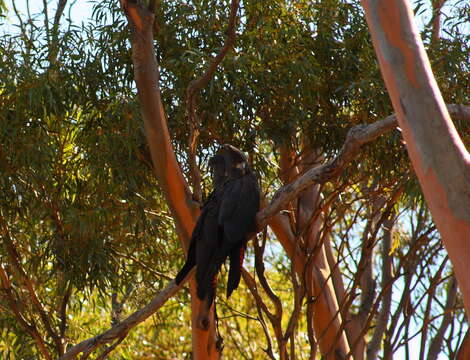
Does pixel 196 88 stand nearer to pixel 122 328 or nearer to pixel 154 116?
pixel 154 116

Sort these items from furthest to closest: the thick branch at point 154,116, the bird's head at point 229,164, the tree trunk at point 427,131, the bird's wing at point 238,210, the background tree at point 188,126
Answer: the background tree at point 188,126 → the thick branch at point 154,116 → the bird's head at point 229,164 → the bird's wing at point 238,210 → the tree trunk at point 427,131

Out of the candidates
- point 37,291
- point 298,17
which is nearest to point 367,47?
point 298,17

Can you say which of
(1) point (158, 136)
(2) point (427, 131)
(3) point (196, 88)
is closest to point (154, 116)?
(1) point (158, 136)

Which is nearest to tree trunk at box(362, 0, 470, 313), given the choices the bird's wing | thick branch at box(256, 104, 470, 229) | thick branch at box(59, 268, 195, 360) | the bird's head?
thick branch at box(256, 104, 470, 229)

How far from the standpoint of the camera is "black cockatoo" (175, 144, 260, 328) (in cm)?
418

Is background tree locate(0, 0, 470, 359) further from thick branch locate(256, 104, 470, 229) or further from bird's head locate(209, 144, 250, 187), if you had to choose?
thick branch locate(256, 104, 470, 229)

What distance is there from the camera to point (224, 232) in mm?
4199

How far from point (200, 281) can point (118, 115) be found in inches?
65.8

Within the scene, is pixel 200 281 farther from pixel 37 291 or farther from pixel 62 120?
pixel 37 291

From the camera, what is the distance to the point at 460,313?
8445 millimetres

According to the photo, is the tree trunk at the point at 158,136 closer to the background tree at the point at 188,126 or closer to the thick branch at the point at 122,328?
the background tree at the point at 188,126

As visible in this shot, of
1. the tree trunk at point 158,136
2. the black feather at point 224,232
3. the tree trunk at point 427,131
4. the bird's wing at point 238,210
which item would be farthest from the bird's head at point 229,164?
the tree trunk at point 427,131

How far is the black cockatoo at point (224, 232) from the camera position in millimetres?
4176

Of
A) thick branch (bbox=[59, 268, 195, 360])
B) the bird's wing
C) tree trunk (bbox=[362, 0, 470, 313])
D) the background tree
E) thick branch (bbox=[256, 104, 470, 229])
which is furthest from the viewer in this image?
the background tree
